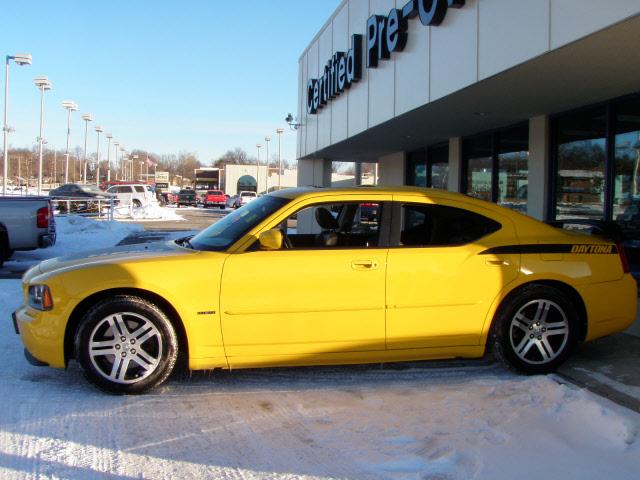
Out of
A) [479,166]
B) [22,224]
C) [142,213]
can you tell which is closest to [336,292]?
[22,224]

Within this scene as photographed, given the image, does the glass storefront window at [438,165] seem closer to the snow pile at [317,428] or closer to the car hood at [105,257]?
the snow pile at [317,428]

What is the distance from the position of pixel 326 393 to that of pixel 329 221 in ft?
5.07

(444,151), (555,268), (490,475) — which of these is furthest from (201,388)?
(444,151)

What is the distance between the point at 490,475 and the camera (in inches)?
126

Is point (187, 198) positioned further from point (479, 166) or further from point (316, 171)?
point (479, 166)

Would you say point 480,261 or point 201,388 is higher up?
point 480,261

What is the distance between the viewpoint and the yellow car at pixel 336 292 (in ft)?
14.3

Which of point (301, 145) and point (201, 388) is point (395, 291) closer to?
point (201, 388)

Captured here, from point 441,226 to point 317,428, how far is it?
6.59 ft

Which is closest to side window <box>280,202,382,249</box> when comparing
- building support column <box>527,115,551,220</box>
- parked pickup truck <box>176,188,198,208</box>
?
building support column <box>527,115,551,220</box>


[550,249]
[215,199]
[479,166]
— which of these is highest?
[215,199]

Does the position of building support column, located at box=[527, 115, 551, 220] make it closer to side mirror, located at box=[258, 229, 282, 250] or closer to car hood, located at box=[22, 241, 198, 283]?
side mirror, located at box=[258, 229, 282, 250]

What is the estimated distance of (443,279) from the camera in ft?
15.4

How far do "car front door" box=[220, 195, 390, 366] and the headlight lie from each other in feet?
4.03
